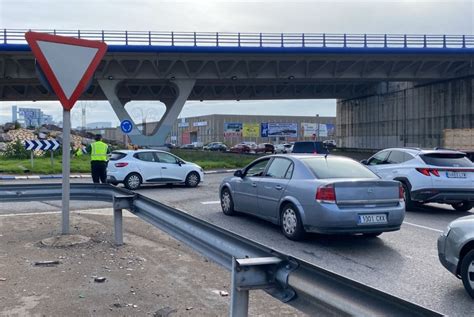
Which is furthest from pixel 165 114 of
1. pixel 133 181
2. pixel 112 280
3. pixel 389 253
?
pixel 112 280

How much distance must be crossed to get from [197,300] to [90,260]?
6.82 ft

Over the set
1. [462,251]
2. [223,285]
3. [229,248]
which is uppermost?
[229,248]

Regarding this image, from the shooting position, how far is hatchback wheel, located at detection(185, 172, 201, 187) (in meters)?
19.6

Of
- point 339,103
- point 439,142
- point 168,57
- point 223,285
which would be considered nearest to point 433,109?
point 439,142

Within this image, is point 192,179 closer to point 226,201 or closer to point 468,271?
point 226,201

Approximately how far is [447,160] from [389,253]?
5255 millimetres

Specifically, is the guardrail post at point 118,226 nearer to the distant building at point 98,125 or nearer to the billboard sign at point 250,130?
the billboard sign at point 250,130

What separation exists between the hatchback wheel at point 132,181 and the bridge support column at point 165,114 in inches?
1022

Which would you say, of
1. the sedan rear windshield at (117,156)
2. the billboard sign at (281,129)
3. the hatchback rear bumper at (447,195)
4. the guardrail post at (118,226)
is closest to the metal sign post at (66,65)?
the guardrail post at (118,226)

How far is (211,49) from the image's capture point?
41.4m

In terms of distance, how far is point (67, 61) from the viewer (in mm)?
7547

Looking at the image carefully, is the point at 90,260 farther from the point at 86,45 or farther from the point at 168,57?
the point at 168,57

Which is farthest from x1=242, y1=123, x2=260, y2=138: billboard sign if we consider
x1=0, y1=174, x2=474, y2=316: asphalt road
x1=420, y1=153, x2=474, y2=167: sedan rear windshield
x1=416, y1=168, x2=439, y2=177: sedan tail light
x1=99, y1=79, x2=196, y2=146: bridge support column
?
x1=416, y1=168, x2=439, y2=177: sedan tail light

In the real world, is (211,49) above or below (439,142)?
above
